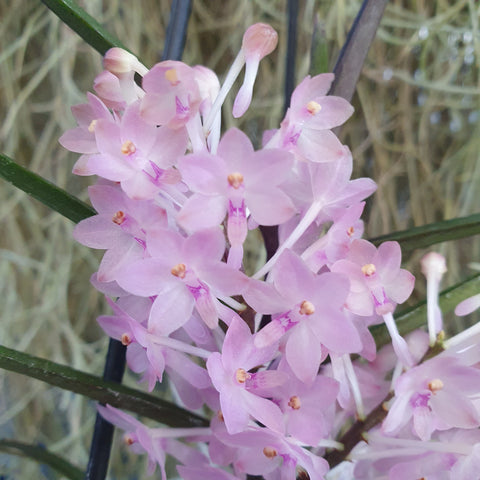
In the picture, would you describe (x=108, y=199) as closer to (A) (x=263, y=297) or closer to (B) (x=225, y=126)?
(A) (x=263, y=297)

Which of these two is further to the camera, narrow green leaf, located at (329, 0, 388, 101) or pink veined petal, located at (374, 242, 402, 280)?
narrow green leaf, located at (329, 0, 388, 101)

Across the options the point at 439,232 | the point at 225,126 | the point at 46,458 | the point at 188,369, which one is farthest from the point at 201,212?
the point at 225,126

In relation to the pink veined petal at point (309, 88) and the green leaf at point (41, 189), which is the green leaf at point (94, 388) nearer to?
the green leaf at point (41, 189)

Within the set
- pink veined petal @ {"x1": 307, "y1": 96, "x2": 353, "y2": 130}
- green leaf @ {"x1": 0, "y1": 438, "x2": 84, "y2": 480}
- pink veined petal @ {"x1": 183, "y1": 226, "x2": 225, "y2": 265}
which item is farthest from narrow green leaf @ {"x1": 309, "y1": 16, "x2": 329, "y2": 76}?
green leaf @ {"x1": 0, "y1": 438, "x2": 84, "y2": 480}

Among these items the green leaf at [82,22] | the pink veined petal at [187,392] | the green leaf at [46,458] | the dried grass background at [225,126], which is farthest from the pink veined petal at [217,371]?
the dried grass background at [225,126]

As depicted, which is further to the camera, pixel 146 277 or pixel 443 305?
pixel 443 305

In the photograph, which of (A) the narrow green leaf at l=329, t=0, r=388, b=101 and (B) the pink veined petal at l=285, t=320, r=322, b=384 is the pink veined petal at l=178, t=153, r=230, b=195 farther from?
(A) the narrow green leaf at l=329, t=0, r=388, b=101

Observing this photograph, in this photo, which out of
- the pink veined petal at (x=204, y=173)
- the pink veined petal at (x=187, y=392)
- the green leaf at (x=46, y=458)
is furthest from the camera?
the green leaf at (x=46, y=458)
